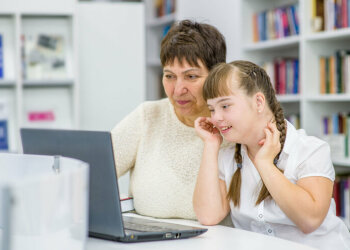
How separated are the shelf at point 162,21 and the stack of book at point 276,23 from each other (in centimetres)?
116

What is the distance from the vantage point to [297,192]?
4.44 feet

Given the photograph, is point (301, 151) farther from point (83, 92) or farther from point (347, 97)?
point (83, 92)

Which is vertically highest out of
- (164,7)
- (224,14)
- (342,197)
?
(164,7)

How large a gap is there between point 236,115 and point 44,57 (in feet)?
8.64

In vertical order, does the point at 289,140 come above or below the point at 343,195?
above

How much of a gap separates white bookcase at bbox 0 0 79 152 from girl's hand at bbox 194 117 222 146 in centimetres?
220

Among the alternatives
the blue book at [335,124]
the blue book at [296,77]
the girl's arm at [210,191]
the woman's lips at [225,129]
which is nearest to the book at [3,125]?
the blue book at [296,77]

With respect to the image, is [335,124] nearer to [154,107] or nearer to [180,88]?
[154,107]

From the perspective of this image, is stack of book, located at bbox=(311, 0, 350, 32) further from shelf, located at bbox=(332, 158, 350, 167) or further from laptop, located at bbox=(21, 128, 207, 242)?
laptop, located at bbox=(21, 128, 207, 242)

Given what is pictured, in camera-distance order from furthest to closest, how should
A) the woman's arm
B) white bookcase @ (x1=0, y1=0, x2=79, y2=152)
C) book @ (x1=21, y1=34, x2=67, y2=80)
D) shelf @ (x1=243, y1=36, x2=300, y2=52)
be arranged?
book @ (x1=21, y1=34, x2=67, y2=80) < white bookcase @ (x1=0, y1=0, x2=79, y2=152) < shelf @ (x1=243, y1=36, x2=300, y2=52) < the woman's arm

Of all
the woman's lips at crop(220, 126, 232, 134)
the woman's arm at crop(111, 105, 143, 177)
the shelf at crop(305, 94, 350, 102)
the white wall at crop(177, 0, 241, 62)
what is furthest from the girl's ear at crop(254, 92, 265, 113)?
the white wall at crop(177, 0, 241, 62)

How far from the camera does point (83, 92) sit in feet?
12.7

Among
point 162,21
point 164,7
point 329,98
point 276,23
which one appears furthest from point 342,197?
point 164,7

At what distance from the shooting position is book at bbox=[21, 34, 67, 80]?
375 cm
